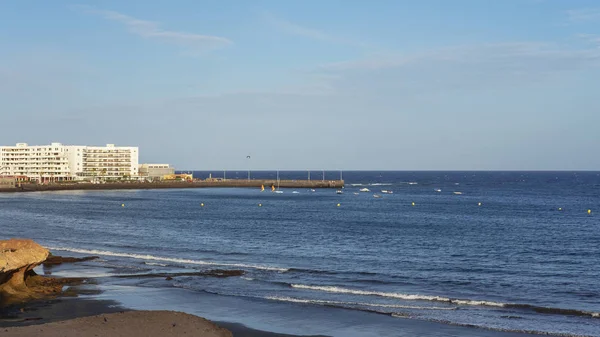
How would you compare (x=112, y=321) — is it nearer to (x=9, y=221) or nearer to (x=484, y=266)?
(x=484, y=266)

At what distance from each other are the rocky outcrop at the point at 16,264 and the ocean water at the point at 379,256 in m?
9.24

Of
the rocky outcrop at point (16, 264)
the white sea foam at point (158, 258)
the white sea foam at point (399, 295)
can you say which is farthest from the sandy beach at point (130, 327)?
the white sea foam at point (158, 258)

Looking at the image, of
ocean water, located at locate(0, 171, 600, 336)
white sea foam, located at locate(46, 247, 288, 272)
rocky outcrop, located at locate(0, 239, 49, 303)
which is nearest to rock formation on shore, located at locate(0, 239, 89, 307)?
rocky outcrop, located at locate(0, 239, 49, 303)

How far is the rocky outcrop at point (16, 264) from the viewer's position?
3281cm

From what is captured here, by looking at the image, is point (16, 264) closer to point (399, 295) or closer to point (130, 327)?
point (130, 327)

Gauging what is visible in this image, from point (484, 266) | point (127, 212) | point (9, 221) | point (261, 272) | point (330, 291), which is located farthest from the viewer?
point (127, 212)

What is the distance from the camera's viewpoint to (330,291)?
39.8 meters

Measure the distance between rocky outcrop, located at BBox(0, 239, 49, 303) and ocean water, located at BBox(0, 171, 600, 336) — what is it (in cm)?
924

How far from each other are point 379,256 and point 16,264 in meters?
31.5

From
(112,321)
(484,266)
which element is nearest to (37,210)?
(484,266)

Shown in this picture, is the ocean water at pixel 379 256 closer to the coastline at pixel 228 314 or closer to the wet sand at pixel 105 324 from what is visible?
the coastline at pixel 228 314

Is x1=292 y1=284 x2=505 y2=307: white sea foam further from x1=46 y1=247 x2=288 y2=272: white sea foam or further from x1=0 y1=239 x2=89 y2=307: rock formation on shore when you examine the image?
x1=0 y1=239 x2=89 y2=307: rock formation on shore

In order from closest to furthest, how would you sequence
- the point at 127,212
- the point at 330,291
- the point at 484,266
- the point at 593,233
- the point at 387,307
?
the point at 387,307 < the point at 330,291 < the point at 484,266 < the point at 593,233 < the point at 127,212

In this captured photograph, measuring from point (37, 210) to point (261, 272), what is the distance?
76.7 metres
